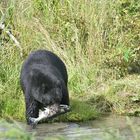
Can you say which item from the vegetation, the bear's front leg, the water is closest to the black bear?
the bear's front leg

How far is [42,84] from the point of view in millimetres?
5926

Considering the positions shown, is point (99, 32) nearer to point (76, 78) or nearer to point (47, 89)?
point (76, 78)

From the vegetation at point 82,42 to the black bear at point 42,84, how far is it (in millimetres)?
1220

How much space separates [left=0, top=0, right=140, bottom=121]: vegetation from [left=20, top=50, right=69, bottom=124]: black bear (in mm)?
1220

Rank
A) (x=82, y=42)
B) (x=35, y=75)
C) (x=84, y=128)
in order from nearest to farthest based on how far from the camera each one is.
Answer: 1. (x=35, y=75)
2. (x=84, y=128)
3. (x=82, y=42)

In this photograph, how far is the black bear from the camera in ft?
19.2

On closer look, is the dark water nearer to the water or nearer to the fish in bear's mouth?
the water

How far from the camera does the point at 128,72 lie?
866 cm

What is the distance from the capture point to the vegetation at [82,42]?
26.2 feet

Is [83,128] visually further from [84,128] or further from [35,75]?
[35,75]

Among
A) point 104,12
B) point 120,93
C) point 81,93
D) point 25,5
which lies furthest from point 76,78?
point 25,5

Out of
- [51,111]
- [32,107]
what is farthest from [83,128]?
[51,111]

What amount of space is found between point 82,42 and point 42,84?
2.99 metres

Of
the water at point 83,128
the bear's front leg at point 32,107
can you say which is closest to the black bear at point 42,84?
the bear's front leg at point 32,107
